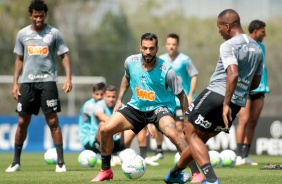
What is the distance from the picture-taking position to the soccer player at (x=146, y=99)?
35.4ft

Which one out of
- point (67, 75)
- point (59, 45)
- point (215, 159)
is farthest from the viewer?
point (215, 159)

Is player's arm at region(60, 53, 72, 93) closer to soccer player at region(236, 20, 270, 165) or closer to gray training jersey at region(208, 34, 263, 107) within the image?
gray training jersey at region(208, 34, 263, 107)

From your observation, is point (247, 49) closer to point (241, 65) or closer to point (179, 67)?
point (241, 65)

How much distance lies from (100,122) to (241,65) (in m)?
6.80

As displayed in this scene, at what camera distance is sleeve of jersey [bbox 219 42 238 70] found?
9.19 metres

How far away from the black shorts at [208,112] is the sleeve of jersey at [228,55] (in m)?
0.44

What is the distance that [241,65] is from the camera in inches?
372

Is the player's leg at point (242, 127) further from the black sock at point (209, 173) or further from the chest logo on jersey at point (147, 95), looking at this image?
the black sock at point (209, 173)

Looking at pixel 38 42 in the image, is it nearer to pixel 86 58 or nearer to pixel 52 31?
pixel 52 31

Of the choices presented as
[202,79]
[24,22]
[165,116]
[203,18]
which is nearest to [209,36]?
[203,18]

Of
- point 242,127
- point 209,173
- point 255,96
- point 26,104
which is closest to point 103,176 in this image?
point 209,173

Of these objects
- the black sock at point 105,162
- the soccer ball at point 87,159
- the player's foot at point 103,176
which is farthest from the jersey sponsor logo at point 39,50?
the player's foot at point 103,176

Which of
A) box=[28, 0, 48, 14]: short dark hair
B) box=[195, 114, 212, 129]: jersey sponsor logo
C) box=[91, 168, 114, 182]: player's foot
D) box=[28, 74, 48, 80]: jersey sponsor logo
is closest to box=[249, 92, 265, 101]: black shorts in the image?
box=[28, 74, 48, 80]: jersey sponsor logo

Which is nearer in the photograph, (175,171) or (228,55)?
(228,55)
